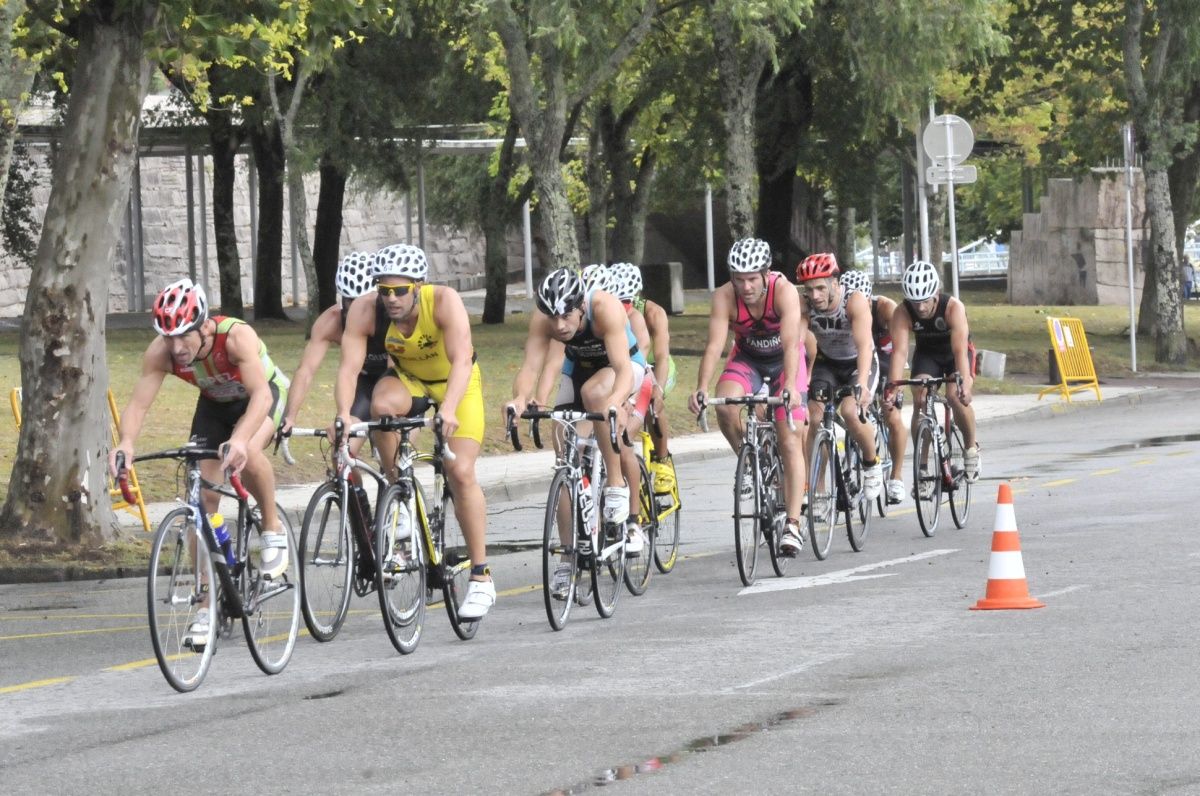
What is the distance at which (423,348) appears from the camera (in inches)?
414

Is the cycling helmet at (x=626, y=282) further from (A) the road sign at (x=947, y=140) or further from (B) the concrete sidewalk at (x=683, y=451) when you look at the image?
(A) the road sign at (x=947, y=140)

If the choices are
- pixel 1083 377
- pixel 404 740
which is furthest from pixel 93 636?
pixel 1083 377

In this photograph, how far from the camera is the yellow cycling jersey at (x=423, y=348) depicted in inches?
408

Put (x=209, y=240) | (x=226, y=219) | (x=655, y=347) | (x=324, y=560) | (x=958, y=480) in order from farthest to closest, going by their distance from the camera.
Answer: (x=209, y=240) < (x=226, y=219) < (x=958, y=480) < (x=655, y=347) < (x=324, y=560)

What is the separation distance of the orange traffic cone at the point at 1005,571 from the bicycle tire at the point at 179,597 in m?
3.90

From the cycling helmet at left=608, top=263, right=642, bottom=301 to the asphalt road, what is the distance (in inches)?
67.4

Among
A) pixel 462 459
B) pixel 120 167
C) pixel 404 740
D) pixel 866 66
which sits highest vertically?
pixel 866 66

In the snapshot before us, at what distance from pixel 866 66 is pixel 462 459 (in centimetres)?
2172

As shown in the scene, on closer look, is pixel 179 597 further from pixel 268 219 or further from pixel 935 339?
pixel 268 219

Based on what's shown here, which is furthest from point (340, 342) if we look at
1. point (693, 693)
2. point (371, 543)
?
point (693, 693)

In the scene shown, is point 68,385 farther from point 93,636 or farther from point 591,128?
point 591,128

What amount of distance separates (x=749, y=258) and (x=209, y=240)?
49.6 meters

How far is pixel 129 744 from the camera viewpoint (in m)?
7.97

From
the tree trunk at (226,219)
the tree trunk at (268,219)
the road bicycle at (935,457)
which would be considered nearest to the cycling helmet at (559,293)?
the road bicycle at (935,457)
